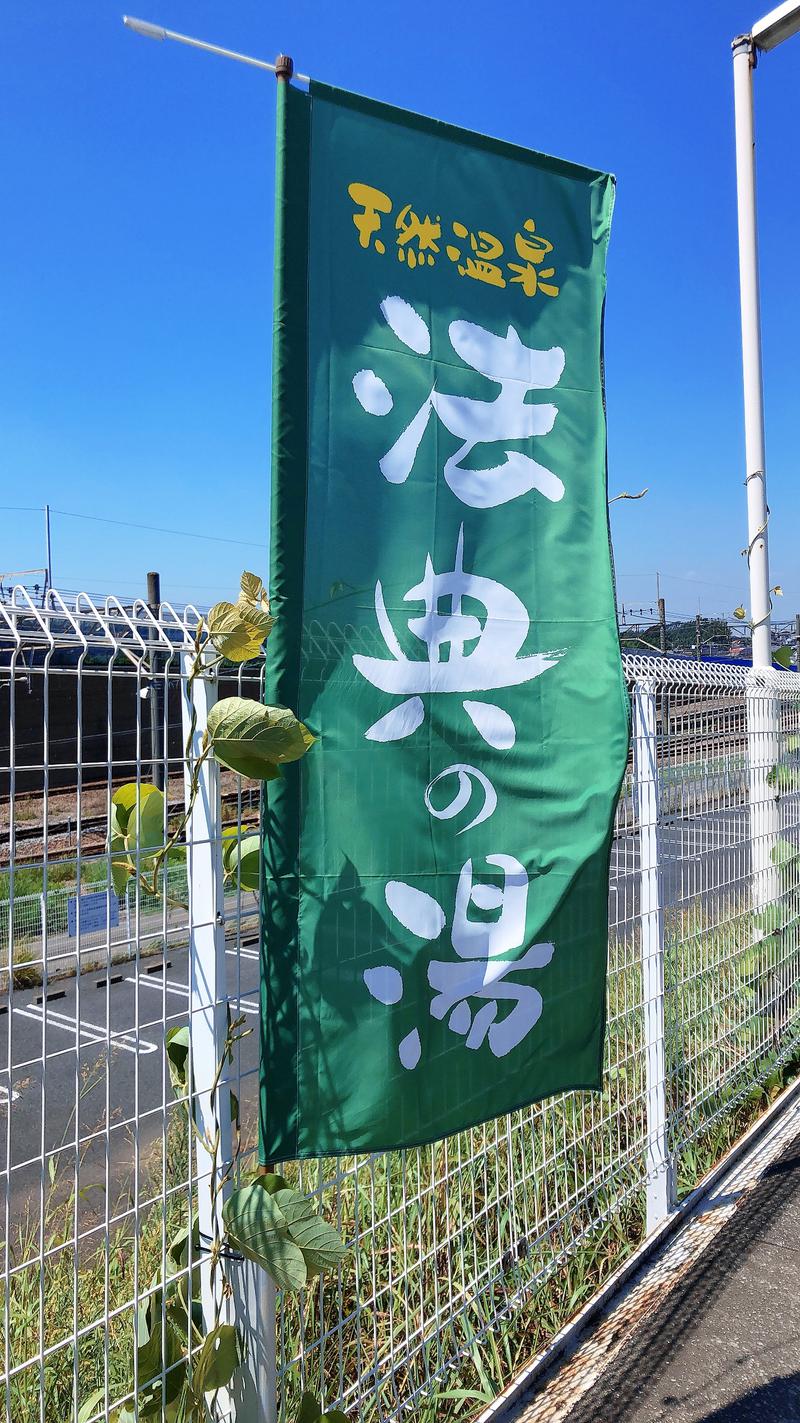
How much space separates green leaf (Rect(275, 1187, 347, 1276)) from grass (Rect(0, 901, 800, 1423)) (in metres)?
0.19

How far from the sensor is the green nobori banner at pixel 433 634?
1.83 metres

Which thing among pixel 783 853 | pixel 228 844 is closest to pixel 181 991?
pixel 228 844

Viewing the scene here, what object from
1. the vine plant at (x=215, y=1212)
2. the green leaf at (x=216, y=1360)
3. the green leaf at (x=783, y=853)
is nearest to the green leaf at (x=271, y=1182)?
the vine plant at (x=215, y=1212)

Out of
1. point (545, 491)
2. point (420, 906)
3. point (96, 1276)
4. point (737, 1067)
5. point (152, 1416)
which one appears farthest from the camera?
point (737, 1067)

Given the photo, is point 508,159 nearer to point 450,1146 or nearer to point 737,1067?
point 450,1146

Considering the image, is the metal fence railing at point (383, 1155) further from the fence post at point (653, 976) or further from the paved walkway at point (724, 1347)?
the paved walkway at point (724, 1347)

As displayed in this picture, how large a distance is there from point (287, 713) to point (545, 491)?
41.3 inches

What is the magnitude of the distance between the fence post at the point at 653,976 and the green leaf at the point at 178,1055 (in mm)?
1829

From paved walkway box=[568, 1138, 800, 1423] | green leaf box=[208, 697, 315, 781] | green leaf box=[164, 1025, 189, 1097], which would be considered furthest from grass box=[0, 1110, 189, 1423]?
paved walkway box=[568, 1138, 800, 1423]

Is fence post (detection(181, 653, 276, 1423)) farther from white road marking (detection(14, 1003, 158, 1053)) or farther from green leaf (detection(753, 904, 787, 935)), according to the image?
green leaf (detection(753, 904, 787, 935))

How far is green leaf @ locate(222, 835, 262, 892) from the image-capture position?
1.88m

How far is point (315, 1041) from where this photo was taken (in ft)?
5.99

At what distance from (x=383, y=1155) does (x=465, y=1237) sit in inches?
12.2

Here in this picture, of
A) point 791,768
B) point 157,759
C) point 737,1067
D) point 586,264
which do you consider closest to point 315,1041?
point 157,759
